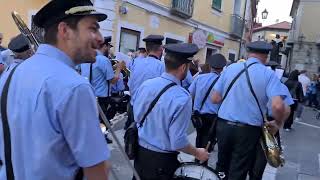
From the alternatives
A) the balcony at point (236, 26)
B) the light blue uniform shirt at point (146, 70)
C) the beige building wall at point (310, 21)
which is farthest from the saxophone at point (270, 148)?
the beige building wall at point (310, 21)

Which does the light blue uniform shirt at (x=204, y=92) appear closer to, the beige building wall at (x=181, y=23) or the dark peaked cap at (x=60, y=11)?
the dark peaked cap at (x=60, y=11)

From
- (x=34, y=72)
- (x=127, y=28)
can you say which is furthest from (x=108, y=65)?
(x=127, y=28)

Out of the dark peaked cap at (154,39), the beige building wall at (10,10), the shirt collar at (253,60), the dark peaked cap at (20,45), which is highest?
the beige building wall at (10,10)

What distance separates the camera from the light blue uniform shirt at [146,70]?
21.5ft

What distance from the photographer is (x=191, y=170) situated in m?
3.50

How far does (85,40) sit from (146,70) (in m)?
4.74

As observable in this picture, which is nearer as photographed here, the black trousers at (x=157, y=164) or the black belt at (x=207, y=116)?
the black trousers at (x=157, y=164)

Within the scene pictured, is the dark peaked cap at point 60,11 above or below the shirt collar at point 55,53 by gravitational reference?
above

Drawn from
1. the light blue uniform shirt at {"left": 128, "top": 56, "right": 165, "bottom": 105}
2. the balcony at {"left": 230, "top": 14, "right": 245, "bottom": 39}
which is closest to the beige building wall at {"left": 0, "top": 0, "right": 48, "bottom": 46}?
the light blue uniform shirt at {"left": 128, "top": 56, "right": 165, "bottom": 105}

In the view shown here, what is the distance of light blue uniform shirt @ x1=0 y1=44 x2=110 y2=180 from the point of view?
5.77 ft

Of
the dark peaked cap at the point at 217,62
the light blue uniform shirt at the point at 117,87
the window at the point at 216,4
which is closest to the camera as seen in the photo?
the dark peaked cap at the point at 217,62

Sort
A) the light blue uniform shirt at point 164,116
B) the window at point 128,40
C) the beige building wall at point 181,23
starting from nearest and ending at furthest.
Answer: the light blue uniform shirt at point 164,116 < the window at point 128,40 < the beige building wall at point 181,23

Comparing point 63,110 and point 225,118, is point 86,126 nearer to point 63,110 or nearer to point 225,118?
point 63,110

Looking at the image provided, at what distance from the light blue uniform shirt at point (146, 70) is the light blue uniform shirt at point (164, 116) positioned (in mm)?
2908
